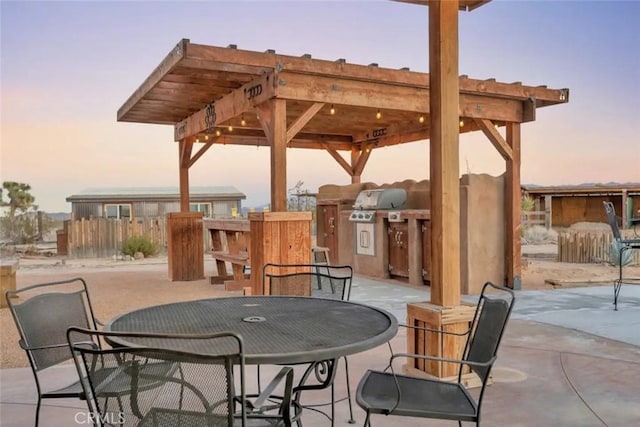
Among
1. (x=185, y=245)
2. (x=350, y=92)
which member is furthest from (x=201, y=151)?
(x=350, y=92)

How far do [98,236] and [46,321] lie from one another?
1335 cm

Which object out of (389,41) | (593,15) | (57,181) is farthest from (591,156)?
(57,181)

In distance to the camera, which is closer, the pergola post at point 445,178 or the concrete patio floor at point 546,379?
the concrete patio floor at point 546,379

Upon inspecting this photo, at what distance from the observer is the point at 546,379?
3.23m

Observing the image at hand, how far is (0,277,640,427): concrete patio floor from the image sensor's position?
264 centimetres

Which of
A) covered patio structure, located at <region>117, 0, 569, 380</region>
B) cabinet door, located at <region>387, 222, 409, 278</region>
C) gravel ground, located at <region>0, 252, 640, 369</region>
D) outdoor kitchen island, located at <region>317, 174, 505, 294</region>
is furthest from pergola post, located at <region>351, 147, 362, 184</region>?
gravel ground, located at <region>0, 252, 640, 369</region>

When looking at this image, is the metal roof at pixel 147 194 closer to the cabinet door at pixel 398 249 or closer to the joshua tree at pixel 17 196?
the joshua tree at pixel 17 196

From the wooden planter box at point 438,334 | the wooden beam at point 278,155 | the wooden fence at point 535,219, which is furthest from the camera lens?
the wooden fence at point 535,219

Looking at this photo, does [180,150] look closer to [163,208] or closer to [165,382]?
[165,382]

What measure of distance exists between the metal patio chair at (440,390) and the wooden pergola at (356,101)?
1.00 metres

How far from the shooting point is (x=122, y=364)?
1472 millimetres

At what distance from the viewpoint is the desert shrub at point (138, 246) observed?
1351 centimetres

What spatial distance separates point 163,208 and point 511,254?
16.3m

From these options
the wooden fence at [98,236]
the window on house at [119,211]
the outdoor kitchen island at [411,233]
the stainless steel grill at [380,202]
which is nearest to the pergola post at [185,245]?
the outdoor kitchen island at [411,233]
